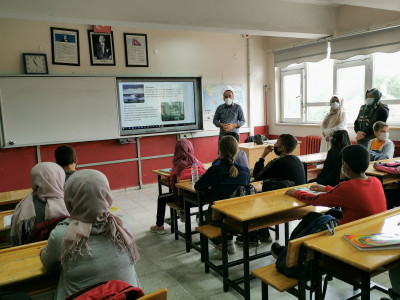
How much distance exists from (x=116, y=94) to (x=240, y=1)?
252 cm

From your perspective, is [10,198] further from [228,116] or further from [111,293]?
[228,116]

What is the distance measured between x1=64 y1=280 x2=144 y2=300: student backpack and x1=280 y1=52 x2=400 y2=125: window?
5488 mm

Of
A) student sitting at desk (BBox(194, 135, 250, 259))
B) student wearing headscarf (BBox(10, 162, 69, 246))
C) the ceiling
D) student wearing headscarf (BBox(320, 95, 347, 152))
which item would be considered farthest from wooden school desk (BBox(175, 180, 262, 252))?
student wearing headscarf (BBox(320, 95, 347, 152))

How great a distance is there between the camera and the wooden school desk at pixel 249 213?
2.19 m

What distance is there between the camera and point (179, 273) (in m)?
2.86

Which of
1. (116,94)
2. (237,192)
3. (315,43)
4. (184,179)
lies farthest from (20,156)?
(315,43)

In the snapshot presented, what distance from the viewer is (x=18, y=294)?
1.20 meters

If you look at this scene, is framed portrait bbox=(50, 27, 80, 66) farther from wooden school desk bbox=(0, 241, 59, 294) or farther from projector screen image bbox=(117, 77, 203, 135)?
wooden school desk bbox=(0, 241, 59, 294)

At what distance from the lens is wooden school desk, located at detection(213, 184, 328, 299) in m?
2.19

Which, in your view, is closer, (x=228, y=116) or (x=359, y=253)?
(x=359, y=253)

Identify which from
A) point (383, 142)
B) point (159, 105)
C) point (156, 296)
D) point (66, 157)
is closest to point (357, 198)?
point (156, 296)

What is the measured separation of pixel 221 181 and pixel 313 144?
4.39 meters

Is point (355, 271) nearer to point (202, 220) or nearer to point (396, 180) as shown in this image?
Result: point (202, 220)

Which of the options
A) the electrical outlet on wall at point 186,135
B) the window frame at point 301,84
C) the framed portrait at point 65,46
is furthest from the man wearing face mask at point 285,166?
the window frame at point 301,84
